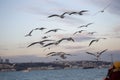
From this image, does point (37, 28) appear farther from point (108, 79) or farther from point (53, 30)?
point (108, 79)

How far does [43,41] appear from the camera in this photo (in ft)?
65.7

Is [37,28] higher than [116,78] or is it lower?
higher

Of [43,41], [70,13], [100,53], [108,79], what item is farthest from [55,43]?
[108,79]

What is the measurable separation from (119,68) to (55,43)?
40.6 ft

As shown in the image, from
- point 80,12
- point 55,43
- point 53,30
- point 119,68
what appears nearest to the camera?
point 119,68

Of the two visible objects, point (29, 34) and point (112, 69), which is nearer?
point (112, 69)

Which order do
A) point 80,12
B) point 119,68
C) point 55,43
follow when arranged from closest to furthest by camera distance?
point 119,68 → point 80,12 → point 55,43

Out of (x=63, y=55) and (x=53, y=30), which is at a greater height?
(x=53, y=30)

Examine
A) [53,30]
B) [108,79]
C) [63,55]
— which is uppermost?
[53,30]

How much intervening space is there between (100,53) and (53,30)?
3.14 m

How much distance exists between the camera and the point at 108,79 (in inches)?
298

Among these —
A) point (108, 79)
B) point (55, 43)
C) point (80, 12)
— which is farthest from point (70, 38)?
point (108, 79)

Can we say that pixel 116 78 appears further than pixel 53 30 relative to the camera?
No

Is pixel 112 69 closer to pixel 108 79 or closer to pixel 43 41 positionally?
pixel 108 79
